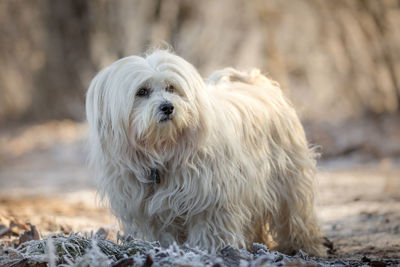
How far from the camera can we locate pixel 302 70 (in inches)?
516

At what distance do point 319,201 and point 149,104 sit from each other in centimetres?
363

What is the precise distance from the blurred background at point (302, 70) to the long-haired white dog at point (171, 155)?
1.37m

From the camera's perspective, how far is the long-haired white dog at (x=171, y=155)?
12.5 ft

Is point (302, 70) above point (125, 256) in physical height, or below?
above

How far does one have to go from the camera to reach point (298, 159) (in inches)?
182

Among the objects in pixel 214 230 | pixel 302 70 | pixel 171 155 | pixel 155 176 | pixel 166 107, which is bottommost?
pixel 214 230

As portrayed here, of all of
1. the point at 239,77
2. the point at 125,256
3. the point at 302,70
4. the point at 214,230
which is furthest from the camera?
the point at 302,70

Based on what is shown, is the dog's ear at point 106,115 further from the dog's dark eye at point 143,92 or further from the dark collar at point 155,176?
the dark collar at point 155,176

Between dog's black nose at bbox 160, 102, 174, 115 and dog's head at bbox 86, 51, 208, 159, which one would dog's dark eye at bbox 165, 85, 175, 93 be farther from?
dog's black nose at bbox 160, 102, 174, 115

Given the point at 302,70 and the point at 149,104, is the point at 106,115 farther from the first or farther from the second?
the point at 302,70

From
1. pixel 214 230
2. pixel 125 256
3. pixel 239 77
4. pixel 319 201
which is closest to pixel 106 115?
pixel 214 230

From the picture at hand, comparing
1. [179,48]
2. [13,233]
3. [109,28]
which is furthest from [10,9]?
[13,233]

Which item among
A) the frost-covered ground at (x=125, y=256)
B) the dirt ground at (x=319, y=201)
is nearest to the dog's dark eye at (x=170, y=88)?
the frost-covered ground at (x=125, y=256)

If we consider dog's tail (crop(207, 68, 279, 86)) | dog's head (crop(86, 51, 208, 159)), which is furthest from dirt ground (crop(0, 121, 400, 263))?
dog's tail (crop(207, 68, 279, 86))
